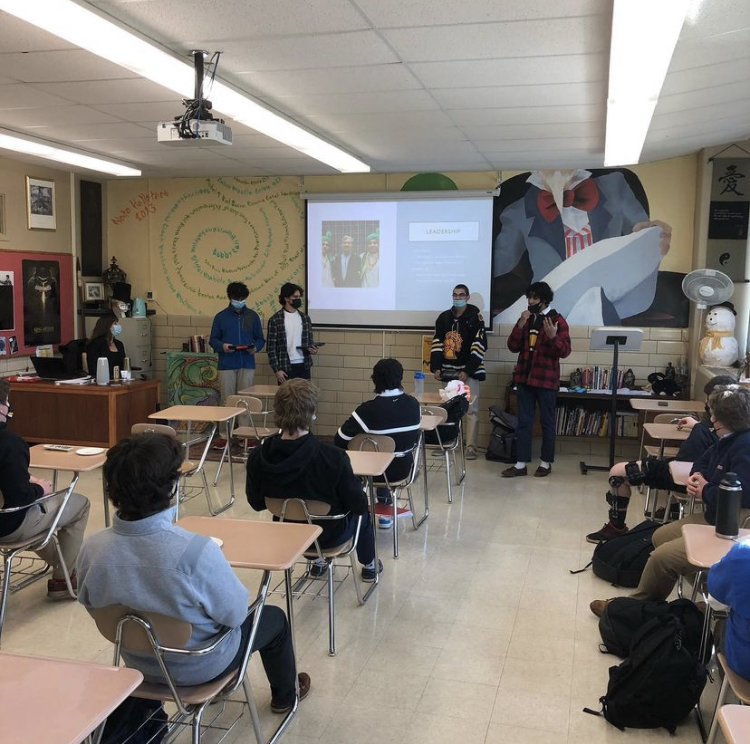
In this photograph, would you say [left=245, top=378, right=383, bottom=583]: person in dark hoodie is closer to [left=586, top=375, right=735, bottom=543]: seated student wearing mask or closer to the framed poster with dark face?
[left=586, top=375, right=735, bottom=543]: seated student wearing mask

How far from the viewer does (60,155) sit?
6.62m

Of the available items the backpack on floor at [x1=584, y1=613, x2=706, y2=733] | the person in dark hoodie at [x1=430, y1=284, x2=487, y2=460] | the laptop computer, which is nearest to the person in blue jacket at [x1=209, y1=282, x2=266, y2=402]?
the laptop computer

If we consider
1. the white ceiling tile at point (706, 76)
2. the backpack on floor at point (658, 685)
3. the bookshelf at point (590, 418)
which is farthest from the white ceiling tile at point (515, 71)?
the bookshelf at point (590, 418)

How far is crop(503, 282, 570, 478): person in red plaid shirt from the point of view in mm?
6410

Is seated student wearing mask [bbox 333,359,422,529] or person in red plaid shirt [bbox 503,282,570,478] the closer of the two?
seated student wearing mask [bbox 333,359,422,529]

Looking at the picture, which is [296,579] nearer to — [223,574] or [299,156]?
[223,574]

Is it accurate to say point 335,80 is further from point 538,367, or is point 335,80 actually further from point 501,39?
point 538,367

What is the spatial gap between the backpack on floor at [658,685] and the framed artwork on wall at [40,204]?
6.89 metres

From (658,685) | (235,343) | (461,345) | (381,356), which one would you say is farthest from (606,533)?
(235,343)

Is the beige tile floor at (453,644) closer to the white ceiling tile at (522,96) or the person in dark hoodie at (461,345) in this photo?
the person in dark hoodie at (461,345)

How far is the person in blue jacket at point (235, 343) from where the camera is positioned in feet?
23.7

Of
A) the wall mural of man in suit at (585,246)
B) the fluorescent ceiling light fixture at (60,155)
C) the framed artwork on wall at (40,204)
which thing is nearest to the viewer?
the fluorescent ceiling light fixture at (60,155)

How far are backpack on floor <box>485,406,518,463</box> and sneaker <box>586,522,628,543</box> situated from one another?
2177 millimetres

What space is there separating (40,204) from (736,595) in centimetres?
734
